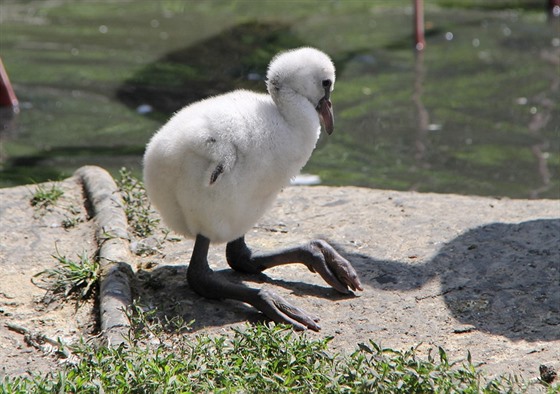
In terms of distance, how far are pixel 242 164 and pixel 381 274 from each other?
3.51 feet

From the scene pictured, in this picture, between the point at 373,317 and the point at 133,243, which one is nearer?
the point at 373,317

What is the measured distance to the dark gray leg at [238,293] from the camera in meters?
4.24

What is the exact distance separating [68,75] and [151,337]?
6.08 m

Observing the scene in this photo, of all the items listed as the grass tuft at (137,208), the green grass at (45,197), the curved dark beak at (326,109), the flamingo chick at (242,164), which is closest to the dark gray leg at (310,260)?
the flamingo chick at (242,164)

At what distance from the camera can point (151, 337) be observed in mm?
4055

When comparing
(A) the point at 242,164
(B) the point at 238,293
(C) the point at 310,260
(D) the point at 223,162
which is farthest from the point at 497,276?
(D) the point at 223,162

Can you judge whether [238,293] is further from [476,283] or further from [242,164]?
[476,283]

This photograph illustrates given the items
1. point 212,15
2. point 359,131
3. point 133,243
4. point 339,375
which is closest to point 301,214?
point 133,243

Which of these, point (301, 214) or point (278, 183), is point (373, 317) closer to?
point (278, 183)

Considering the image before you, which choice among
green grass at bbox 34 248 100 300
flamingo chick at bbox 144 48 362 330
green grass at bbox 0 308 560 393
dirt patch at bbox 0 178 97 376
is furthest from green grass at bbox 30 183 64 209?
green grass at bbox 0 308 560 393

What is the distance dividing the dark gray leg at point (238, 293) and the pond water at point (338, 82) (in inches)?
112

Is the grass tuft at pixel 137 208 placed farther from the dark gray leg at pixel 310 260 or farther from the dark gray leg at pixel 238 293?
the dark gray leg at pixel 238 293

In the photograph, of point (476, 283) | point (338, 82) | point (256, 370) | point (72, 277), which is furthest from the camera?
point (338, 82)

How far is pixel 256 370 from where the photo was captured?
3.69 meters
